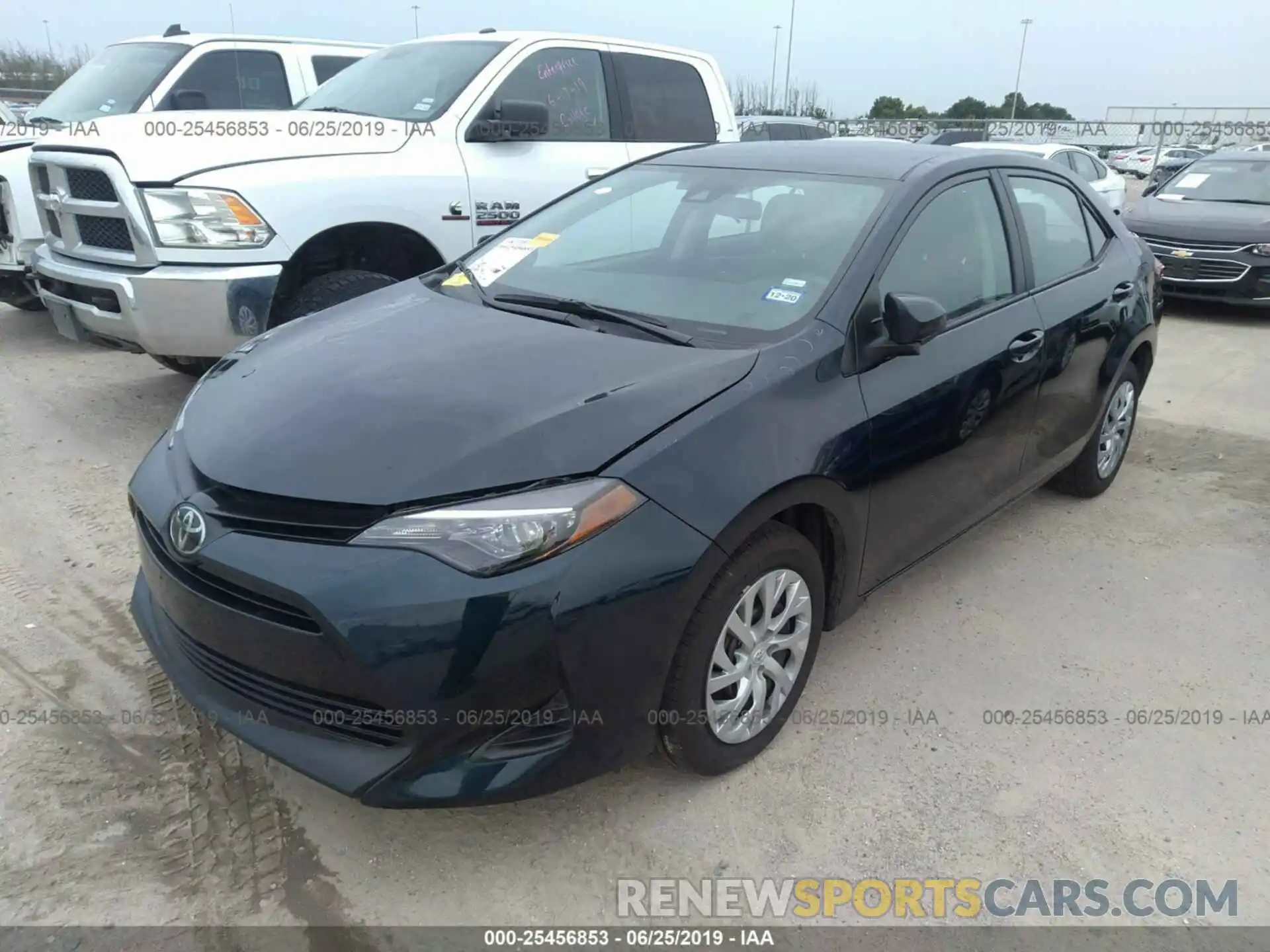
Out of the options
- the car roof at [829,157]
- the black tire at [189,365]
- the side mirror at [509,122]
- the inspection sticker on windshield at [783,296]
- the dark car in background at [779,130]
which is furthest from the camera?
the dark car in background at [779,130]

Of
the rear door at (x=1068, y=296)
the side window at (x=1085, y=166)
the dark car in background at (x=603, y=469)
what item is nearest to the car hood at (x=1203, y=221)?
the side window at (x=1085, y=166)

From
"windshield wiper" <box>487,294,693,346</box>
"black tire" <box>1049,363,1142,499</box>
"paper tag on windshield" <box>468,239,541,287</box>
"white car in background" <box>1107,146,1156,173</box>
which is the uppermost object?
"paper tag on windshield" <box>468,239,541,287</box>

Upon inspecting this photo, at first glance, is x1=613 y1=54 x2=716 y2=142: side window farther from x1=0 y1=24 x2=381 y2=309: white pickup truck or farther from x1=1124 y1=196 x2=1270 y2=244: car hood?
x1=1124 y1=196 x2=1270 y2=244: car hood

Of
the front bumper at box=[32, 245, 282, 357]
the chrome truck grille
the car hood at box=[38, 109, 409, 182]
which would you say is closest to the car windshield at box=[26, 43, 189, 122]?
the car hood at box=[38, 109, 409, 182]

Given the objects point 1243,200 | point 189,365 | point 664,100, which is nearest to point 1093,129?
point 1243,200

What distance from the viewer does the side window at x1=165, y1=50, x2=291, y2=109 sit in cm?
693

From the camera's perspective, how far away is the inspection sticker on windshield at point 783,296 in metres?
2.92

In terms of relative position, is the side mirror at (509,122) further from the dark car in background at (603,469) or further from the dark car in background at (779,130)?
the dark car in background at (779,130)

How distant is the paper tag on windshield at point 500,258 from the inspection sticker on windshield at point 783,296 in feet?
3.41

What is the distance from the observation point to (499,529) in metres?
2.13

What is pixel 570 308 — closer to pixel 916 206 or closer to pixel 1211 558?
pixel 916 206

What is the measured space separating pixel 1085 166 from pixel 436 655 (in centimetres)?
1179

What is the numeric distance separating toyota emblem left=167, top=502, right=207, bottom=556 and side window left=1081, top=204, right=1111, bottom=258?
385 cm

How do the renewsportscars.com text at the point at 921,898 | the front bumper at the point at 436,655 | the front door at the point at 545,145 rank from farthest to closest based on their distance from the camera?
the front door at the point at 545,145
the renewsportscars.com text at the point at 921,898
the front bumper at the point at 436,655
